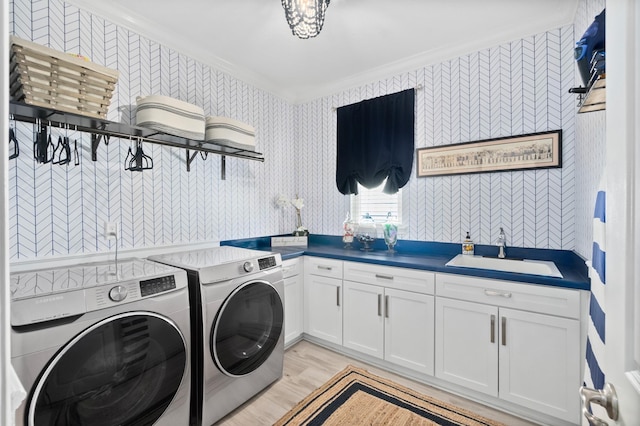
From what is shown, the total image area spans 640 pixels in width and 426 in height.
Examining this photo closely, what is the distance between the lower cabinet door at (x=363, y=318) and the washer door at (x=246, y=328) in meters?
0.62

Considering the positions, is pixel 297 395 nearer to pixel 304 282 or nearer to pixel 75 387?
pixel 304 282

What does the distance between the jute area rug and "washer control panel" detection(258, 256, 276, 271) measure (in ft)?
2.99

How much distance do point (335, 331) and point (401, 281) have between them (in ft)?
2.60

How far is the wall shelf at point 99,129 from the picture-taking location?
1.46 meters

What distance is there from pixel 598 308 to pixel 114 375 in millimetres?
1750


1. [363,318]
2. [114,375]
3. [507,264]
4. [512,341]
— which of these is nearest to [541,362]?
[512,341]

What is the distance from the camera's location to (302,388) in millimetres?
2164

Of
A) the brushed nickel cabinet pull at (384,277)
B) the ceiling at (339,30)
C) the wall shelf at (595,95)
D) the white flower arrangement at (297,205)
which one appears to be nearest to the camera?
the wall shelf at (595,95)

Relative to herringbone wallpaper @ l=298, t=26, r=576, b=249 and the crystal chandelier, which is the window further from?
the crystal chandelier

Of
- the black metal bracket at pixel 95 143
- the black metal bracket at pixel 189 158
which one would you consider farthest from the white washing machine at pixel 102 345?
the black metal bracket at pixel 189 158

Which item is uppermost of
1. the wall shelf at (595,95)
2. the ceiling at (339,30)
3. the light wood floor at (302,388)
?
the ceiling at (339,30)

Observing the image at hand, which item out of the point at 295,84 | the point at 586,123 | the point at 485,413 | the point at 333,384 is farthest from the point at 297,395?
the point at 295,84

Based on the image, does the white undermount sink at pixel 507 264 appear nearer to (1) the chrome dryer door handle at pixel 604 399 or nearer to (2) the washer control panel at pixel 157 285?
(1) the chrome dryer door handle at pixel 604 399

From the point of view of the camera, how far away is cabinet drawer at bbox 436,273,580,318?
5.58 feet
